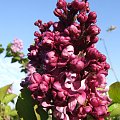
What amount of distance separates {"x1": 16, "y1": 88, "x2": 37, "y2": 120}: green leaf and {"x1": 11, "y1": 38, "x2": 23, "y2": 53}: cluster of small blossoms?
766 centimetres

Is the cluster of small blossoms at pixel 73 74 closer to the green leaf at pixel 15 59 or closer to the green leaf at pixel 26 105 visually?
the green leaf at pixel 26 105

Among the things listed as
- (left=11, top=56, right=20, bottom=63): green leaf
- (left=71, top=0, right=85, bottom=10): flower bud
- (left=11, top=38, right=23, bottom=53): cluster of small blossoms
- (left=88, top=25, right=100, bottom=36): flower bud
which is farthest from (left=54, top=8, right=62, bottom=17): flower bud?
(left=11, top=38, right=23, bottom=53): cluster of small blossoms

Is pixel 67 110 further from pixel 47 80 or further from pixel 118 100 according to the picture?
pixel 118 100

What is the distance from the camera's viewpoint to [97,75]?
78.5 inches

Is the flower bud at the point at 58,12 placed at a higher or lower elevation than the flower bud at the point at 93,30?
higher

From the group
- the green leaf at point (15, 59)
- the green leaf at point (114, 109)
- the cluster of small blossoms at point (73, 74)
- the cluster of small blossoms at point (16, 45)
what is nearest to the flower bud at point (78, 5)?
the cluster of small blossoms at point (73, 74)

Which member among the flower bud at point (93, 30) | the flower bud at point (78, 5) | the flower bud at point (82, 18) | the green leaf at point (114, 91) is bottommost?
the green leaf at point (114, 91)

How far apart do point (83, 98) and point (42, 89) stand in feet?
0.61

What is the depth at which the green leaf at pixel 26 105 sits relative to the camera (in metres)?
2.09

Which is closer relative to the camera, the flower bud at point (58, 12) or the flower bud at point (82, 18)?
the flower bud at point (82, 18)

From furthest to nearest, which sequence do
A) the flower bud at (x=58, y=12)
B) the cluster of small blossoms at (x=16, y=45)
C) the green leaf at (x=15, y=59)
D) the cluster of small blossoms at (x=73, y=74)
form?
the cluster of small blossoms at (x=16, y=45), the green leaf at (x=15, y=59), the flower bud at (x=58, y=12), the cluster of small blossoms at (x=73, y=74)

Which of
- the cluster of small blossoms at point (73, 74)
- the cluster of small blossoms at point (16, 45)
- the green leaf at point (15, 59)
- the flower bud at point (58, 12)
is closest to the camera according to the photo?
the cluster of small blossoms at point (73, 74)

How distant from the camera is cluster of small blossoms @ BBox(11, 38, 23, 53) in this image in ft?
32.5

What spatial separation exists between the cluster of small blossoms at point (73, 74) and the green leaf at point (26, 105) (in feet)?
0.16
